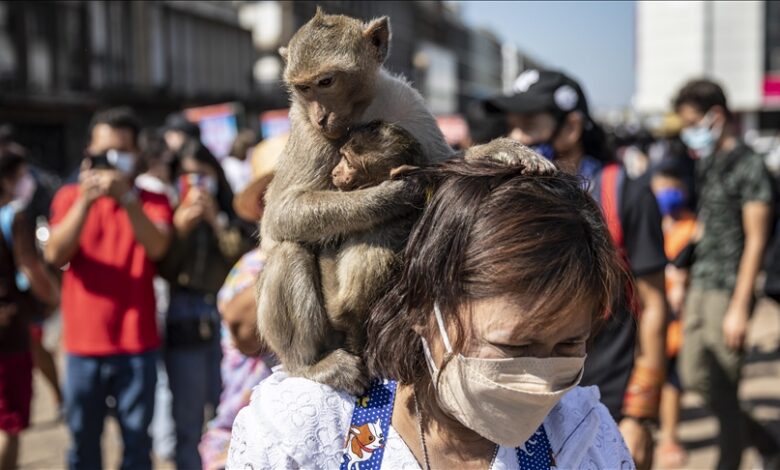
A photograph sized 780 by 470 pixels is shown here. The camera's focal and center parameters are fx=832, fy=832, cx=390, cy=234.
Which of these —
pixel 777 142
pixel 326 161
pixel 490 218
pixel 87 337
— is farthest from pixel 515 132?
pixel 777 142

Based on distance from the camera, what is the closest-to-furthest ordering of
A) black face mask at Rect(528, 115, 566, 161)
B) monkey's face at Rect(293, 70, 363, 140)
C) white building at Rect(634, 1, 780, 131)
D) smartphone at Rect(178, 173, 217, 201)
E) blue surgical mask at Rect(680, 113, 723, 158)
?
monkey's face at Rect(293, 70, 363, 140) → black face mask at Rect(528, 115, 566, 161) → smartphone at Rect(178, 173, 217, 201) → blue surgical mask at Rect(680, 113, 723, 158) → white building at Rect(634, 1, 780, 131)

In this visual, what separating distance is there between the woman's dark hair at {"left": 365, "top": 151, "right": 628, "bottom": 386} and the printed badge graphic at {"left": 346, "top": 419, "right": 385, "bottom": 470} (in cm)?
12

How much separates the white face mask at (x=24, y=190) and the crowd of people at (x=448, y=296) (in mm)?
34

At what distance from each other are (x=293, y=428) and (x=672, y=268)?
5046 mm

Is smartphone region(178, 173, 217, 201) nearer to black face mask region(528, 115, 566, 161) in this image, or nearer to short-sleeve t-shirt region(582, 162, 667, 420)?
A: black face mask region(528, 115, 566, 161)


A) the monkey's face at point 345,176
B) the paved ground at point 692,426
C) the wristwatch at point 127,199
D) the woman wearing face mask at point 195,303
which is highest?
the monkey's face at point 345,176

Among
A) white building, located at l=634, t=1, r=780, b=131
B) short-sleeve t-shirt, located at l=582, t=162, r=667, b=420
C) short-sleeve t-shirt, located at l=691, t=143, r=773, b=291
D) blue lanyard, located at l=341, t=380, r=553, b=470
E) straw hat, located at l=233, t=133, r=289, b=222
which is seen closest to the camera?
blue lanyard, located at l=341, t=380, r=553, b=470

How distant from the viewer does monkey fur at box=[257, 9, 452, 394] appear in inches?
74.0

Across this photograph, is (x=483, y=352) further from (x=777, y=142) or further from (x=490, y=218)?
(x=777, y=142)

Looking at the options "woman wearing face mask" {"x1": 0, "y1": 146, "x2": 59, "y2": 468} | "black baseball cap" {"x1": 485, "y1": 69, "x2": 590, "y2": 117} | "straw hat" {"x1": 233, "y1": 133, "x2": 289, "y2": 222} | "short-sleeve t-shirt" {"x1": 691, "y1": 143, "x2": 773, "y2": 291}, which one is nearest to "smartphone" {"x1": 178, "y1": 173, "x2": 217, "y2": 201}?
"woman wearing face mask" {"x1": 0, "y1": 146, "x2": 59, "y2": 468}

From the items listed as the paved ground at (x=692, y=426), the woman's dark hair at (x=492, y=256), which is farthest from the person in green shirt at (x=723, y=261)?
the woman's dark hair at (x=492, y=256)

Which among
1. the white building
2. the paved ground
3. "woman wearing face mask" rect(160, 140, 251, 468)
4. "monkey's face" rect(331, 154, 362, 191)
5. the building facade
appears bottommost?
the paved ground

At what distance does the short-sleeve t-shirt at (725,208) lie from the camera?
5.27m

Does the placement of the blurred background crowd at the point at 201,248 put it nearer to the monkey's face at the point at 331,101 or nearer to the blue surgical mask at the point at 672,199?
the blue surgical mask at the point at 672,199
